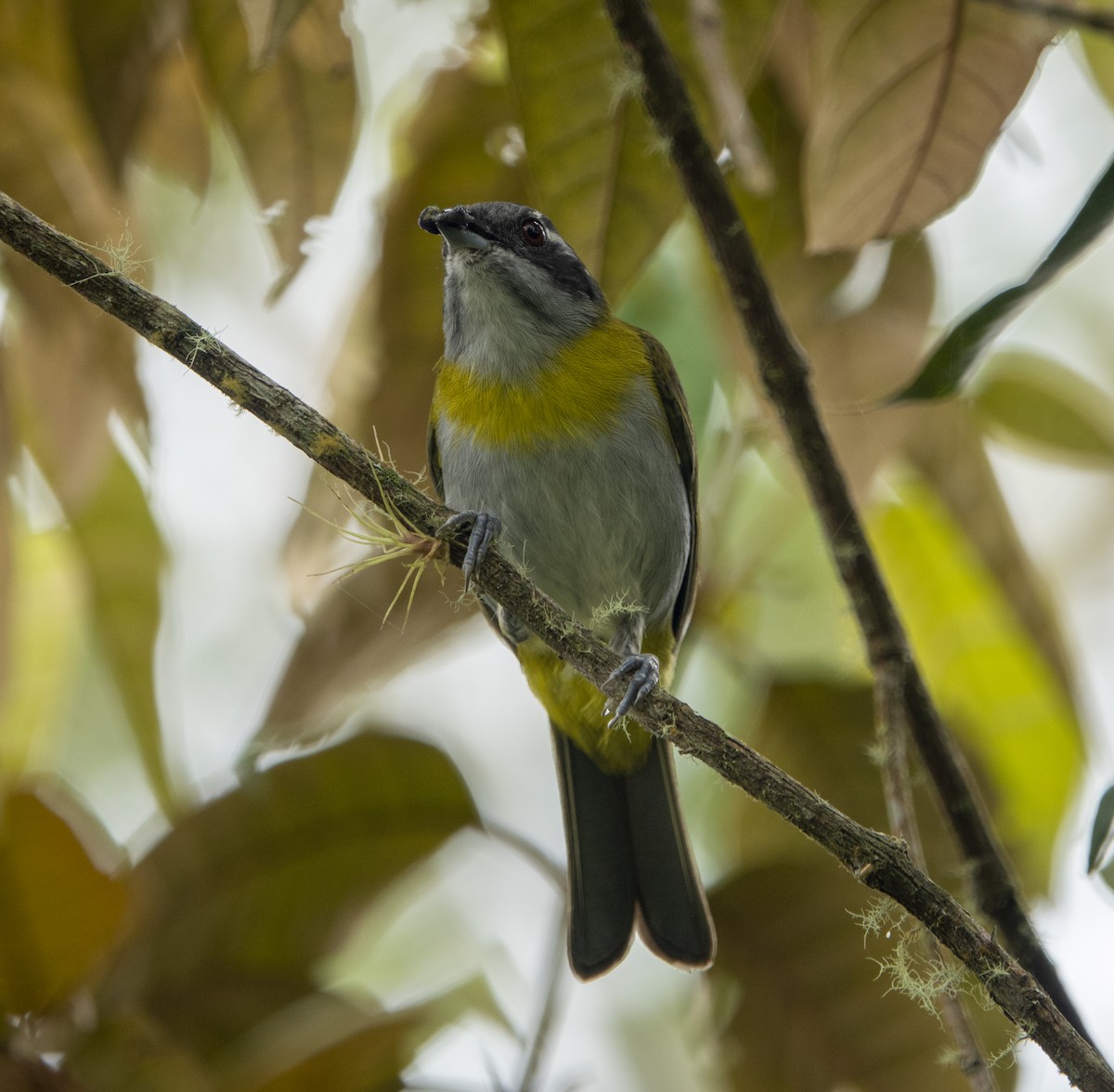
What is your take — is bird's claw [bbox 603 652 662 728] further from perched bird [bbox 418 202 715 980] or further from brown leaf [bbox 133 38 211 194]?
brown leaf [bbox 133 38 211 194]

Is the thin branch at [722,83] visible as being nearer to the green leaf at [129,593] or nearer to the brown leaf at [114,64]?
the brown leaf at [114,64]

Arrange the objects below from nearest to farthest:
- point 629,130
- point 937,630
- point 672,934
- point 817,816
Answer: point 817,816 → point 629,130 → point 672,934 → point 937,630

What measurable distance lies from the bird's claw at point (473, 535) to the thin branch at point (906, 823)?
2.46ft

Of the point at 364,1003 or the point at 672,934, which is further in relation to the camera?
the point at 672,934

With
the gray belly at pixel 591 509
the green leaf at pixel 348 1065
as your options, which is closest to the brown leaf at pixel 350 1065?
the green leaf at pixel 348 1065

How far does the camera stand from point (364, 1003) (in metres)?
2.46

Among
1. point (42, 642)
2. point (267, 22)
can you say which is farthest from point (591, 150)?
point (42, 642)

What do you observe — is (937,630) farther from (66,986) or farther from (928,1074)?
(66,986)

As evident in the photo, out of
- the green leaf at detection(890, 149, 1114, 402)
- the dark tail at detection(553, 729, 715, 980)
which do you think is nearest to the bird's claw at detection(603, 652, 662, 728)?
the dark tail at detection(553, 729, 715, 980)

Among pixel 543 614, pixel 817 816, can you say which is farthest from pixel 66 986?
pixel 817 816

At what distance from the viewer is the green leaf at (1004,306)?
5.90 ft

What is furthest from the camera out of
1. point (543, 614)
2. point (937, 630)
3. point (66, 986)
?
point (937, 630)

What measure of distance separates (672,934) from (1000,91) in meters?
1.78

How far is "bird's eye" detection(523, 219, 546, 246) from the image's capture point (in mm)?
3184
